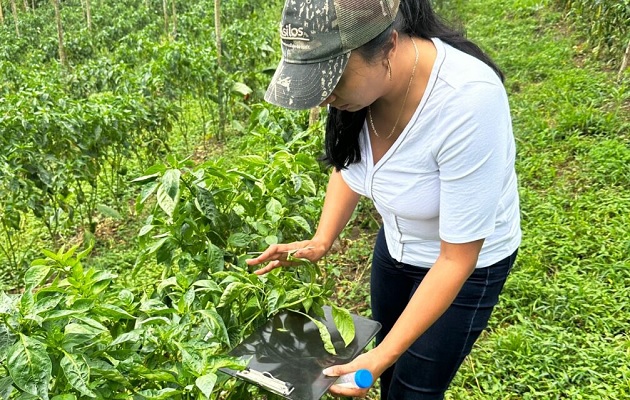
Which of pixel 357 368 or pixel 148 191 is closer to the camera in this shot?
pixel 357 368

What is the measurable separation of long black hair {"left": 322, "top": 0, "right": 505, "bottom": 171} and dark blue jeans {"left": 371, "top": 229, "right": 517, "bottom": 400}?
1.27 feet

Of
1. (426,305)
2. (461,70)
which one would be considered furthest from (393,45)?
(426,305)

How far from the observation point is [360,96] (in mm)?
1206

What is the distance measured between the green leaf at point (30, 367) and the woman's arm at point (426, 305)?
0.60 meters

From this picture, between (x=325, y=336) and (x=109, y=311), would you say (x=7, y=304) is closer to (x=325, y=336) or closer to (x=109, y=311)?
(x=109, y=311)

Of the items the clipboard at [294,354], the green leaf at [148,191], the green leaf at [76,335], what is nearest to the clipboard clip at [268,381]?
the clipboard at [294,354]

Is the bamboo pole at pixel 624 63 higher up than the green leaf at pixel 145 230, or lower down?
lower down

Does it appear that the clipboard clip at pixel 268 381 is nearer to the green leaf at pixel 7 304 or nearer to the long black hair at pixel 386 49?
the green leaf at pixel 7 304

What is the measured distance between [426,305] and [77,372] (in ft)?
2.53

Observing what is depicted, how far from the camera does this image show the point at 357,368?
4.26 ft

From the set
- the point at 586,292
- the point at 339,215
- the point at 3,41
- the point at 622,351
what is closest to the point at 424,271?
the point at 339,215

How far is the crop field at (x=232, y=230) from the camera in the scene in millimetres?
1193

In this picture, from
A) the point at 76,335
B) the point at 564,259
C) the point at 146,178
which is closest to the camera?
the point at 76,335

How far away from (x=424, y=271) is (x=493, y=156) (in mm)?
514
